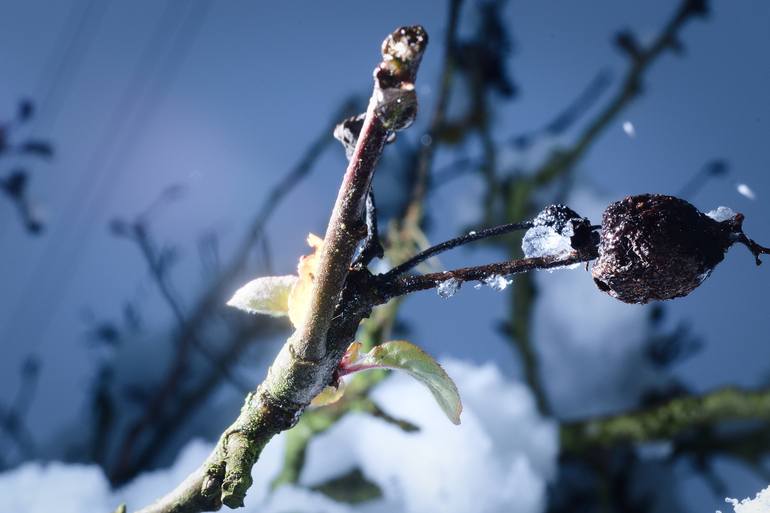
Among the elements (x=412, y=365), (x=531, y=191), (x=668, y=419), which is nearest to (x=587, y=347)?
(x=668, y=419)

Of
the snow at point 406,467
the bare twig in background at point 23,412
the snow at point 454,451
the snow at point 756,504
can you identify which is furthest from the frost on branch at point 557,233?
the bare twig in background at point 23,412

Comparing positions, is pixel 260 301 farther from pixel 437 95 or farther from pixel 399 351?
pixel 437 95

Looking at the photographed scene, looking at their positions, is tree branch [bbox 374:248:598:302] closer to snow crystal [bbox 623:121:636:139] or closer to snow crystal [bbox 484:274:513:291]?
snow crystal [bbox 484:274:513:291]

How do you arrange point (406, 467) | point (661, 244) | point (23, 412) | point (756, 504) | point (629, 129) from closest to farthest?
point (661, 244)
point (756, 504)
point (406, 467)
point (629, 129)
point (23, 412)

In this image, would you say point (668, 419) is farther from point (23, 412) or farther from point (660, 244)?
point (23, 412)

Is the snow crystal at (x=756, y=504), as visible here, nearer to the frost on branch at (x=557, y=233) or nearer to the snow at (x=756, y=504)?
the snow at (x=756, y=504)

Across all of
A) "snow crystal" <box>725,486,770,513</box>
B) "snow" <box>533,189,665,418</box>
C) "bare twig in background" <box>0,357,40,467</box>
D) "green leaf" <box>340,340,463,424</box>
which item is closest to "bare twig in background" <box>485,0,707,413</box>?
"snow" <box>533,189,665,418</box>
